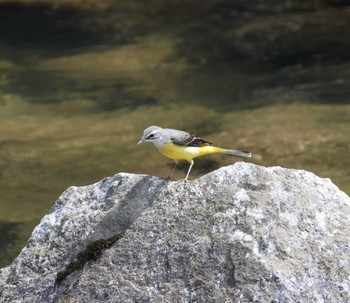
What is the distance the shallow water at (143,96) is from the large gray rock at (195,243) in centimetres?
415

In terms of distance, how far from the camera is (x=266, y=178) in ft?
14.6

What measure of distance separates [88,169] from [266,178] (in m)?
7.51

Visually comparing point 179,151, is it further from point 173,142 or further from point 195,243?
point 195,243

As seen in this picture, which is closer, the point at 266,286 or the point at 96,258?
the point at 266,286

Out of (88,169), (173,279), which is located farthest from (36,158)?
(173,279)

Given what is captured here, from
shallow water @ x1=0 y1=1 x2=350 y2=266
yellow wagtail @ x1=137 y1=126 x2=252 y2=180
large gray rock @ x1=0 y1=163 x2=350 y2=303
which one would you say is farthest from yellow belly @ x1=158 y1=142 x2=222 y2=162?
shallow water @ x1=0 y1=1 x2=350 y2=266

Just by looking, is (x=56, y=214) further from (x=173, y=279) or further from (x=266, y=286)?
(x=266, y=286)

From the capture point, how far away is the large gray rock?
13.3 ft

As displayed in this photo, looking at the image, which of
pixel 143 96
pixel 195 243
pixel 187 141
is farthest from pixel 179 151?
pixel 143 96

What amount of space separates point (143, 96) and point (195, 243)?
35.9 ft

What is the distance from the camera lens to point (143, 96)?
15031 mm

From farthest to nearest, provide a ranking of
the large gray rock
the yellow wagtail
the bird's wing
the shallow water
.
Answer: the shallow water → the bird's wing → the yellow wagtail → the large gray rock

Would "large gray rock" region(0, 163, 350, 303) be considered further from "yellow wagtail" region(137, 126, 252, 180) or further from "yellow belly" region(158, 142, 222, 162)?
"yellow belly" region(158, 142, 222, 162)

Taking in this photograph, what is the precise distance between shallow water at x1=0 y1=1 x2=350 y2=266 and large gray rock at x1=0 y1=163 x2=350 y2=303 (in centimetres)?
415
